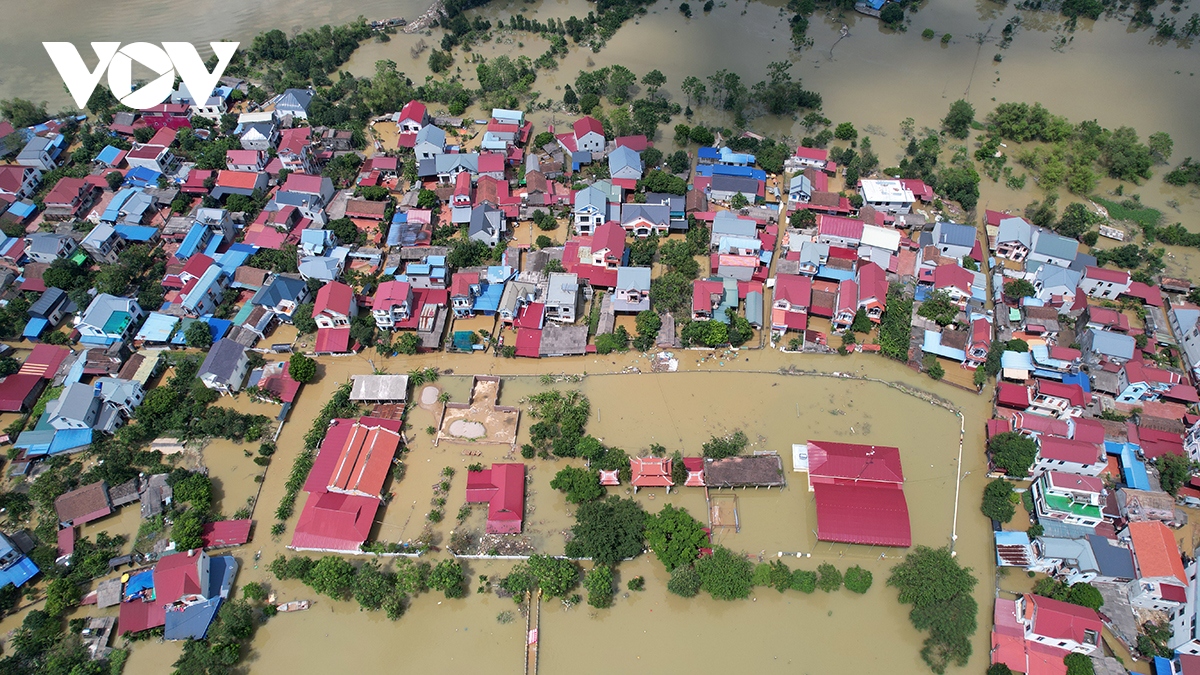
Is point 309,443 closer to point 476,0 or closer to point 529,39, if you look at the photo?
point 529,39

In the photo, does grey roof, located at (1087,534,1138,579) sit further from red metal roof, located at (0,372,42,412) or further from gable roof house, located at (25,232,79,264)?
gable roof house, located at (25,232,79,264)

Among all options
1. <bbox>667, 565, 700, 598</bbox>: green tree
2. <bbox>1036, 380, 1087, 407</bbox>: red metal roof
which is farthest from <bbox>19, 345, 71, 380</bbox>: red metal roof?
<bbox>1036, 380, 1087, 407</bbox>: red metal roof

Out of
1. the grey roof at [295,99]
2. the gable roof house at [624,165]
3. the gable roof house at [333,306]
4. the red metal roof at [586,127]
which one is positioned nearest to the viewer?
the gable roof house at [333,306]

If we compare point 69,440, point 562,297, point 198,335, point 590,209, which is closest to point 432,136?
point 590,209

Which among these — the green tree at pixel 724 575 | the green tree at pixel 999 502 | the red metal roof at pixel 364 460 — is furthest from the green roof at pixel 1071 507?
the red metal roof at pixel 364 460

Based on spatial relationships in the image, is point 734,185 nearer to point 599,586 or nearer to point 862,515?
point 862,515

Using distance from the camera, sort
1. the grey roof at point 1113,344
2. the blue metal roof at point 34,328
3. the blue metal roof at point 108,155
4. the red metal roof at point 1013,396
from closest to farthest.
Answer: the red metal roof at point 1013,396, the grey roof at point 1113,344, the blue metal roof at point 34,328, the blue metal roof at point 108,155

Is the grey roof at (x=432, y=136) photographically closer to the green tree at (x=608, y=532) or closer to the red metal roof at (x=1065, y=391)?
the green tree at (x=608, y=532)
